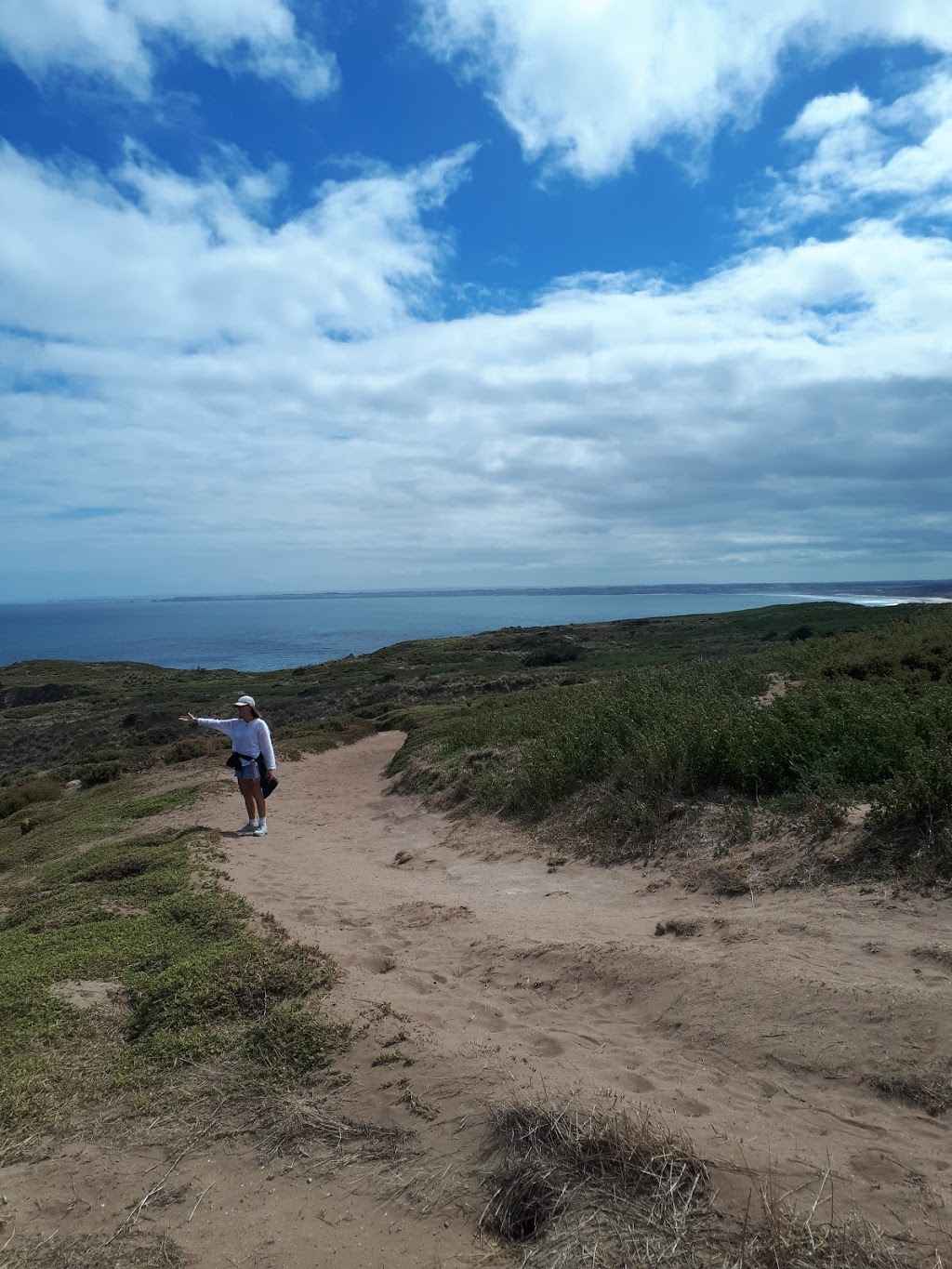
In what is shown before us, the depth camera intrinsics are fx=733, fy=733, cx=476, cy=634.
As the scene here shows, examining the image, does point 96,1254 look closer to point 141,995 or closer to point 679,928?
point 141,995

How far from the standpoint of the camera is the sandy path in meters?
3.36

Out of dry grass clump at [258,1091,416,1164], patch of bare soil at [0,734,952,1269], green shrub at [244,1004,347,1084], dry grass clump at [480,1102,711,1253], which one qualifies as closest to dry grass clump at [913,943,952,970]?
patch of bare soil at [0,734,952,1269]

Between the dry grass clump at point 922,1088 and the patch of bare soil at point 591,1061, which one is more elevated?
the dry grass clump at point 922,1088

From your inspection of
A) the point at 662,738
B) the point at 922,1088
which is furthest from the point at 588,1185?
the point at 662,738

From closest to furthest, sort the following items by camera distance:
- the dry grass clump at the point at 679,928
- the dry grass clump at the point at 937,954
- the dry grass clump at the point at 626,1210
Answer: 1. the dry grass clump at the point at 626,1210
2. the dry grass clump at the point at 937,954
3. the dry grass clump at the point at 679,928

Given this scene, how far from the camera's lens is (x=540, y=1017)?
15.9ft

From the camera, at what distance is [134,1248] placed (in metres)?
3.03

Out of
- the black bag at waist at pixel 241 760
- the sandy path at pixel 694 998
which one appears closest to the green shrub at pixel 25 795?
the black bag at waist at pixel 241 760

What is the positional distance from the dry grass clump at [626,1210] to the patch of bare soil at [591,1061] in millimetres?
A: 120

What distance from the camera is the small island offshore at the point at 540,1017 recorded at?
3.05m

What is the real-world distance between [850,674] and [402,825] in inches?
364

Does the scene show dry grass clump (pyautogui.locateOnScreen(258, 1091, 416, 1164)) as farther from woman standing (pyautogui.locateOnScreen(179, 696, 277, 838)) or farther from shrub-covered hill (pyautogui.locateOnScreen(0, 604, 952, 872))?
woman standing (pyautogui.locateOnScreen(179, 696, 277, 838))

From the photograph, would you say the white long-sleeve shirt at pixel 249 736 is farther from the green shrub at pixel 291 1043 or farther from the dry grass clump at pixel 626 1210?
the dry grass clump at pixel 626 1210

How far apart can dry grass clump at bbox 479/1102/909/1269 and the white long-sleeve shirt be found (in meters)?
8.19
